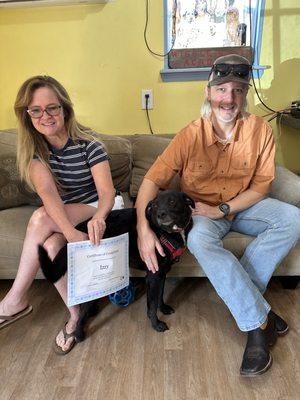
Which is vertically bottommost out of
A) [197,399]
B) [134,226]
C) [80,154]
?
[197,399]

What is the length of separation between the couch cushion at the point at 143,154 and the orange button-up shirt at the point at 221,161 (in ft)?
1.56

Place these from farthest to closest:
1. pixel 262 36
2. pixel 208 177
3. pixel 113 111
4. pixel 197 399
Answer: pixel 113 111 < pixel 262 36 < pixel 208 177 < pixel 197 399

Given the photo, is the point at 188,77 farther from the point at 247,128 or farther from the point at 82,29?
the point at 247,128

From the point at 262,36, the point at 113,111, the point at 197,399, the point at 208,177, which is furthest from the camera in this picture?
the point at 113,111

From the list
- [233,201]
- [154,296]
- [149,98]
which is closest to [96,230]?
[154,296]

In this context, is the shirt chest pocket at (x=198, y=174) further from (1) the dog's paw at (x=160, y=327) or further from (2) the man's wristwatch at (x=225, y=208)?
(1) the dog's paw at (x=160, y=327)

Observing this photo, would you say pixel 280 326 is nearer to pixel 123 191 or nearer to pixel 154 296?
pixel 154 296

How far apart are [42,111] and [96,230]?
20.7 inches

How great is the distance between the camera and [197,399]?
46.9 inches

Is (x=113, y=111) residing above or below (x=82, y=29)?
below

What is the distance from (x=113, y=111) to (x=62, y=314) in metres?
1.34

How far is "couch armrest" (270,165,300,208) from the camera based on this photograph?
1.70 m

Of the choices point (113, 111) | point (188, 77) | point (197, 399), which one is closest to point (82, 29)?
point (113, 111)

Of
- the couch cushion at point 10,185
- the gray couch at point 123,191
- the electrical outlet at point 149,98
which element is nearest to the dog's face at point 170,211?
the gray couch at point 123,191
